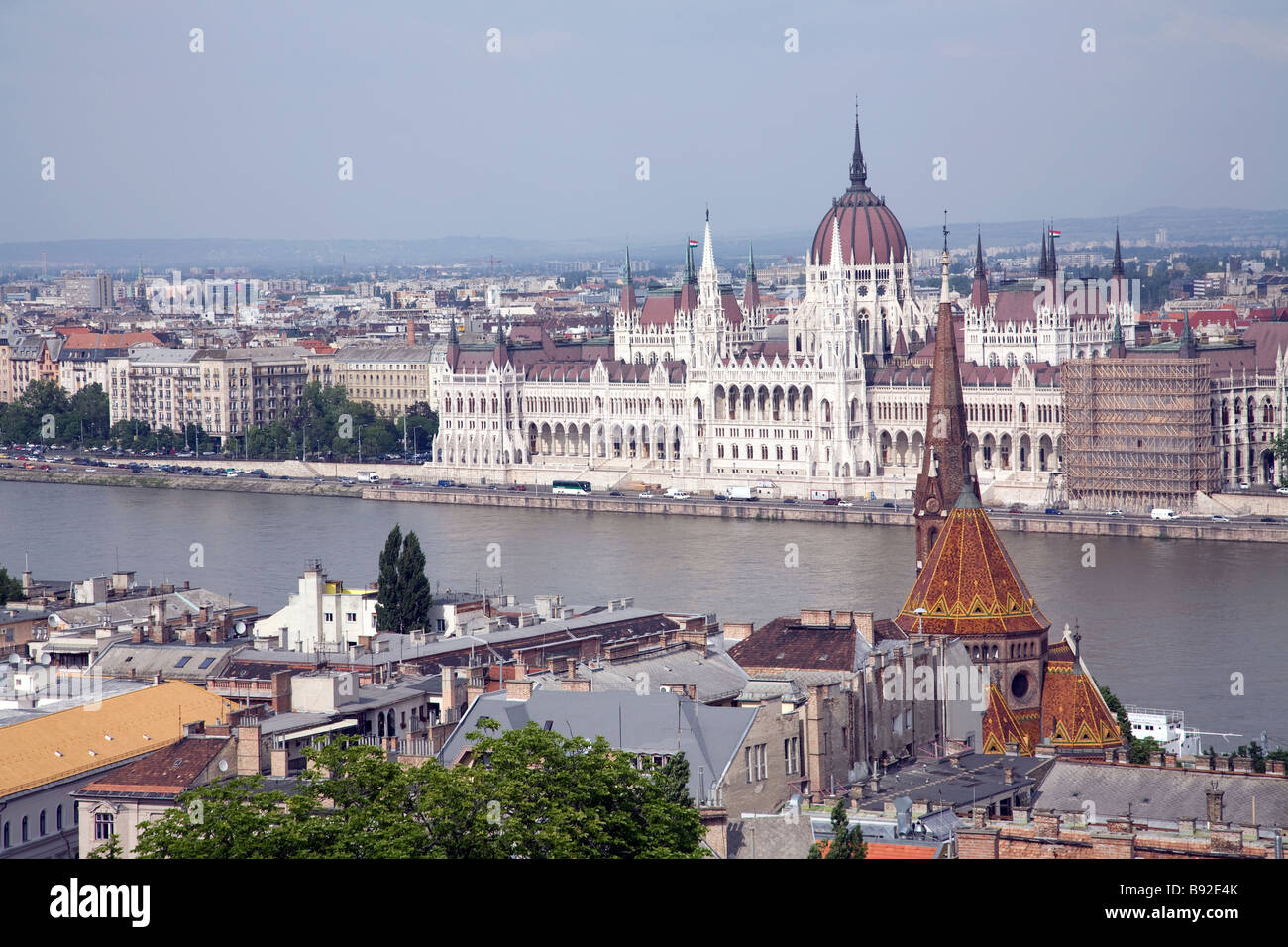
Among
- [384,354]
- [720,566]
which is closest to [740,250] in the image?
[384,354]

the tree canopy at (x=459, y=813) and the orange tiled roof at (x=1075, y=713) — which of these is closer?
the tree canopy at (x=459, y=813)

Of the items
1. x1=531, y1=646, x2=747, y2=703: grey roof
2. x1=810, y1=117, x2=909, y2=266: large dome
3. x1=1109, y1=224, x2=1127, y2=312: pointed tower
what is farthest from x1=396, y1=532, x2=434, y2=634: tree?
x1=810, y1=117, x2=909, y2=266: large dome

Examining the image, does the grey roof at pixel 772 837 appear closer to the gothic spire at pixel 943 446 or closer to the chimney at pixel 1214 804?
the chimney at pixel 1214 804

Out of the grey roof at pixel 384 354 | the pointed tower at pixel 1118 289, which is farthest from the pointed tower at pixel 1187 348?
the grey roof at pixel 384 354

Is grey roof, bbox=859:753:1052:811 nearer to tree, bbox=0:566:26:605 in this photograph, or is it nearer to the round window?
the round window
